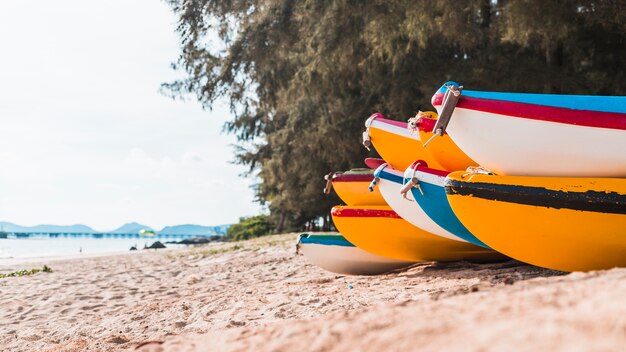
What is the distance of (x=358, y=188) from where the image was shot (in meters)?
5.51

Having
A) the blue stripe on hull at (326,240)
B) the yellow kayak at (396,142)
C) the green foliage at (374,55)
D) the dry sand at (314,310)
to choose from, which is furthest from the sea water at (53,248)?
the yellow kayak at (396,142)

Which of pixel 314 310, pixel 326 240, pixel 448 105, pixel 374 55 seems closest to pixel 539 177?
pixel 448 105

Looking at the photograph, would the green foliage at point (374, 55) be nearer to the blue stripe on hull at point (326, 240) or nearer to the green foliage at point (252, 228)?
the blue stripe on hull at point (326, 240)

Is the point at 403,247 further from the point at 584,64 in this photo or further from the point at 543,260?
the point at 584,64

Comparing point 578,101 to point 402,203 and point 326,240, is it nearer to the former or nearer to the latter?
point 402,203

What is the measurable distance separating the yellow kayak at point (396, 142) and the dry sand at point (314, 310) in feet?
3.07

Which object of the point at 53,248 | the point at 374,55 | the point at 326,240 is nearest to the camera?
the point at 326,240

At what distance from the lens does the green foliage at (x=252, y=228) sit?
73.4 ft

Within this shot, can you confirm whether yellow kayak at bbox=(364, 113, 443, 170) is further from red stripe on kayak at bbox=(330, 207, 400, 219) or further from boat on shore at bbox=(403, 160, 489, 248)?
boat on shore at bbox=(403, 160, 489, 248)

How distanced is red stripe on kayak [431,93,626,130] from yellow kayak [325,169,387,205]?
2.14m

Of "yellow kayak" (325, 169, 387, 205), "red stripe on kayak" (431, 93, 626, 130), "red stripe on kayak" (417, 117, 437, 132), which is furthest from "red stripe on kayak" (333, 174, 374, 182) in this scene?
"red stripe on kayak" (431, 93, 626, 130)

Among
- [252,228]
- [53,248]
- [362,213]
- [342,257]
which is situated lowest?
[342,257]

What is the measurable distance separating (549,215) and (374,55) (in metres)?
6.72

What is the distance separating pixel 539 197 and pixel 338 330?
1642 mm
